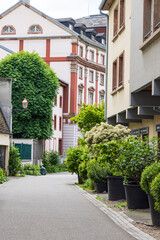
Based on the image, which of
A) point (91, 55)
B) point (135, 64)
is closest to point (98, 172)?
point (135, 64)

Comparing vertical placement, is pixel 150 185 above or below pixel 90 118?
below

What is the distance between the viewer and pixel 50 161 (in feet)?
189

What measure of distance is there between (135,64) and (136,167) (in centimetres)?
366

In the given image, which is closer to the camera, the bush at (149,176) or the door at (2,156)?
the bush at (149,176)

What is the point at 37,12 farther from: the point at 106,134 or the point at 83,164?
the point at 106,134

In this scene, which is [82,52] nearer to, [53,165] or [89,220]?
[53,165]

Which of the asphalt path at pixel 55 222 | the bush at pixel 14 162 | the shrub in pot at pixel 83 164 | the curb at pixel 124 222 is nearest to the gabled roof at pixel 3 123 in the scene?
the bush at pixel 14 162

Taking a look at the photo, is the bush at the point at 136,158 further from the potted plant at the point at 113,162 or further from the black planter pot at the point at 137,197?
the potted plant at the point at 113,162

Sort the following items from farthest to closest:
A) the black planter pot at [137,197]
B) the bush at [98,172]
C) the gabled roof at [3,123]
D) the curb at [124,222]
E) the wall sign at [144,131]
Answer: the gabled roof at [3,123]
the wall sign at [144,131]
the bush at [98,172]
the black planter pot at [137,197]
the curb at [124,222]

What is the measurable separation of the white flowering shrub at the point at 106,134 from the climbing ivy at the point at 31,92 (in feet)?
92.1

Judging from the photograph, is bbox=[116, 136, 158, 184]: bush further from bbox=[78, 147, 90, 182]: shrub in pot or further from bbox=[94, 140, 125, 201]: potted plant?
bbox=[78, 147, 90, 182]: shrub in pot

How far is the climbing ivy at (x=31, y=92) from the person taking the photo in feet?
169

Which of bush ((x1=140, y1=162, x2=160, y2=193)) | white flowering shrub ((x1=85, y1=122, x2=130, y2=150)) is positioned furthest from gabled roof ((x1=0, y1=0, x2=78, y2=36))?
bush ((x1=140, y1=162, x2=160, y2=193))

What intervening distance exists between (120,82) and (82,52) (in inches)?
1833
